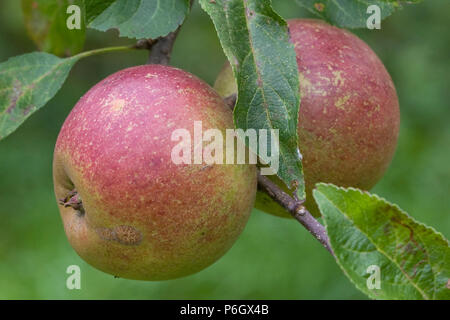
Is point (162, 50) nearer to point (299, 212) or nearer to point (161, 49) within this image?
point (161, 49)

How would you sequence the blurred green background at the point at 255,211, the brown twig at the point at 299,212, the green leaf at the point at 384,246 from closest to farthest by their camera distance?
the green leaf at the point at 384,246, the brown twig at the point at 299,212, the blurred green background at the point at 255,211

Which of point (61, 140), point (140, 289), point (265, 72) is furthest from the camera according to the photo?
point (140, 289)

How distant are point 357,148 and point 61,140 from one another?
61 centimetres

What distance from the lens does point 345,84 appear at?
1.27m

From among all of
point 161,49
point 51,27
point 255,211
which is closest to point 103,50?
point 161,49

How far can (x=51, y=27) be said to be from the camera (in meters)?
1.54

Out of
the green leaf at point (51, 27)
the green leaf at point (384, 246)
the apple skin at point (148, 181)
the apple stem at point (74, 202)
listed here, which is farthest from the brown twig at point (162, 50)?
the green leaf at point (384, 246)

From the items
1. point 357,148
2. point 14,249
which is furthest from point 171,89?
point 14,249

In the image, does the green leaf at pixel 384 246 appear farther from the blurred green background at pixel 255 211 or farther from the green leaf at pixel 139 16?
the blurred green background at pixel 255 211

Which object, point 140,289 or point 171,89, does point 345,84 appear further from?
point 140,289

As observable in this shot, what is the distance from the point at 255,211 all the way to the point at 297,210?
2951 millimetres

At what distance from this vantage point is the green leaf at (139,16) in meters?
1.18

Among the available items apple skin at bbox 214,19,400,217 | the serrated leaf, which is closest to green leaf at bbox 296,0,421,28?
apple skin at bbox 214,19,400,217

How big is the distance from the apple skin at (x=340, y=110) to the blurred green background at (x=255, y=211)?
2.04 metres
